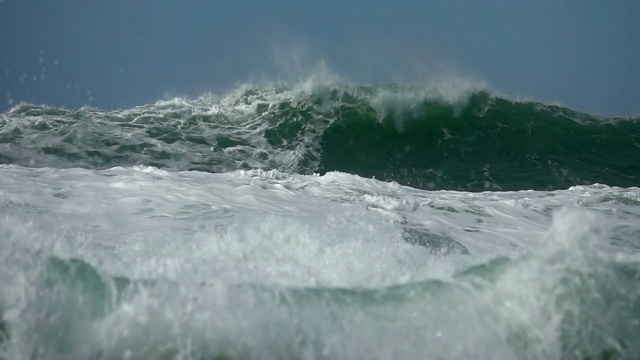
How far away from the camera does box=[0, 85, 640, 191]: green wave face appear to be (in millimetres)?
8633

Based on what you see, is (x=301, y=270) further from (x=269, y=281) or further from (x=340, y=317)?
(x=340, y=317)

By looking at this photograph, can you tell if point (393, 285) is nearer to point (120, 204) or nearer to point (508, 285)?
point (508, 285)

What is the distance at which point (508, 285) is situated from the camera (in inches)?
121

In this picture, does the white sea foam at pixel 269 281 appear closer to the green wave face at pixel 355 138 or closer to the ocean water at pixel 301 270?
the ocean water at pixel 301 270

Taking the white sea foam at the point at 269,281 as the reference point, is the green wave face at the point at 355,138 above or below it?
above

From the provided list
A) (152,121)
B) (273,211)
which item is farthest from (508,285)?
(152,121)

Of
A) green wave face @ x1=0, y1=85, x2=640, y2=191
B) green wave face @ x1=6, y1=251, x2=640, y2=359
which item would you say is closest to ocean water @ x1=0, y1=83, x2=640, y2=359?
green wave face @ x1=6, y1=251, x2=640, y2=359

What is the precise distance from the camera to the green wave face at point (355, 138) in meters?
8.63

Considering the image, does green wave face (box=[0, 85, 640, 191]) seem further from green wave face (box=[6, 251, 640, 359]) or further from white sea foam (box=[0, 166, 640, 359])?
green wave face (box=[6, 251, 640, 359])

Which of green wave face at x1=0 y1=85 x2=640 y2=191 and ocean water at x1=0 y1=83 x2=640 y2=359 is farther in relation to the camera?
green wave face at x1=0 y1=85 x2=640 y2=191

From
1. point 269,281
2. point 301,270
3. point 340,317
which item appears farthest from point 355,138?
point 340,317

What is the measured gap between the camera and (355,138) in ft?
33.6

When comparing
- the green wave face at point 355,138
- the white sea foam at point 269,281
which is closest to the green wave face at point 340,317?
the white sea foam at point 269,281

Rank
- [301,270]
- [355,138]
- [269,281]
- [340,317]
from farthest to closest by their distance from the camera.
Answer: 1. [355,138]
2. [301,270]
3. [269,281]
4. [340,317]
